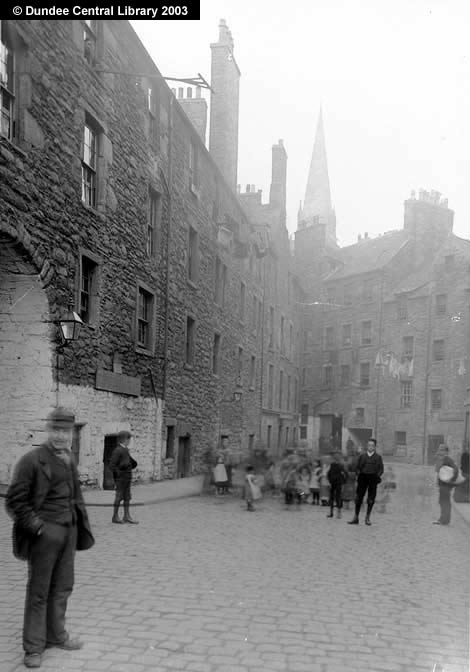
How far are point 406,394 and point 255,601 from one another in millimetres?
37173

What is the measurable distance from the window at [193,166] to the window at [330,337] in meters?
27.8

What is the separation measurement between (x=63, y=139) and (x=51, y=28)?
1.86m

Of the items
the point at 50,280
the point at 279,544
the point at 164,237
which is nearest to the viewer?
the point at 279,544

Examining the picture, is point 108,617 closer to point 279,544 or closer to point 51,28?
point 279,544

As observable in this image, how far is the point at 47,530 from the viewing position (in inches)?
172

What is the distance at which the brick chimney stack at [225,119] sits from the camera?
84.5ft

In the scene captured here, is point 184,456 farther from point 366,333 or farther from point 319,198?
point 319,198

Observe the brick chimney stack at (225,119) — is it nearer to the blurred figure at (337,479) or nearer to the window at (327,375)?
the blurred figure at (337,479)

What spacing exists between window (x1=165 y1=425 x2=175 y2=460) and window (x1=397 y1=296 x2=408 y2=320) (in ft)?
88.0

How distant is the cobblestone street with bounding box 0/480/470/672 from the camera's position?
4.42 m

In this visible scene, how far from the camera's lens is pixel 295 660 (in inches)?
174

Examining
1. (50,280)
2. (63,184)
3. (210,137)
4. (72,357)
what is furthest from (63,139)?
(210,137)

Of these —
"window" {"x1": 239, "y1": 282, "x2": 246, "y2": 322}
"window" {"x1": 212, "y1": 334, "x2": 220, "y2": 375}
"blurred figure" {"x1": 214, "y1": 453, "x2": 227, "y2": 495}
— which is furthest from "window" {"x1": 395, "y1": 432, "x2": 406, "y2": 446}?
"blurred figure" {"x1": 214, "y1": 453, "x2": 227, "y2": 495}

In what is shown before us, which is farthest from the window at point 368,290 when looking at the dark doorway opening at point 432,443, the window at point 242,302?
the window at point 242,302
